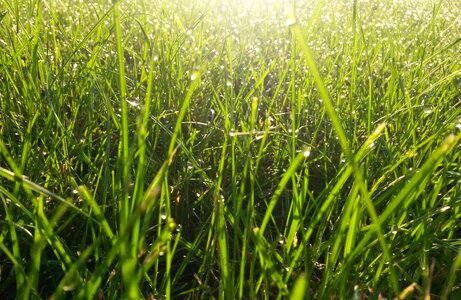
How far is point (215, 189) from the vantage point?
651 millimetres

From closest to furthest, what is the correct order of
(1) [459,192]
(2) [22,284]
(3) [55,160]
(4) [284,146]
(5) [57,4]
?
(2) [22,284] → (1) [459,192] → (3) [55,160] → (4) [284,146] → (5) [57,4]

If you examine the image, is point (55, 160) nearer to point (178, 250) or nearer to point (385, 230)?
point (178, 250)

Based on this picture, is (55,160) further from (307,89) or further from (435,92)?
(435,92)

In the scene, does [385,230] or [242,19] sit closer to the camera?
[385,230]

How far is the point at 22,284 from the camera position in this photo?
0.54 metres

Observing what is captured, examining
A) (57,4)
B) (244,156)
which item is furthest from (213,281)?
(57,4)

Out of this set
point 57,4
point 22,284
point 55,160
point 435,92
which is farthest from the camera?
point 57,4

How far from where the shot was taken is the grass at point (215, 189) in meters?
0.53

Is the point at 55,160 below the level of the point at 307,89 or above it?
above

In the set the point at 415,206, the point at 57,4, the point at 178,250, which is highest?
the point at 57,4

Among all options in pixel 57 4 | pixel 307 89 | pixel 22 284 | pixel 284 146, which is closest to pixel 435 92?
pixel 307 89

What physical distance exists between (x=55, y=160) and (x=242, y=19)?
1.27 metres

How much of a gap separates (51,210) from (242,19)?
1324 mm

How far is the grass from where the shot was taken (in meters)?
0.53
